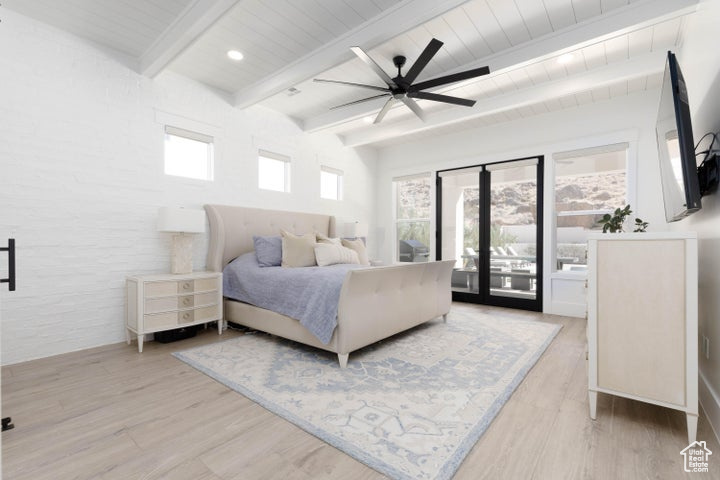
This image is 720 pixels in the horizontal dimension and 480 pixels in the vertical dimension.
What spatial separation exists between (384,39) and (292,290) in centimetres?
227

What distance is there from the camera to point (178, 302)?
3.20 m

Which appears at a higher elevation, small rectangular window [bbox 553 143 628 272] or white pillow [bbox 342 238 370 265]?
small rectangular window [bbox 553 143 628 272]

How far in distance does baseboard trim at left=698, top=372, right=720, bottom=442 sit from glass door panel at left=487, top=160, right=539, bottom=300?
2.83m

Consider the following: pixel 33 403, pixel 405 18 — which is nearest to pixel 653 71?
pixel 405 18

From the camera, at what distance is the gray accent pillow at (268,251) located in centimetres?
376

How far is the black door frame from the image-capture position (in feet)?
15.6

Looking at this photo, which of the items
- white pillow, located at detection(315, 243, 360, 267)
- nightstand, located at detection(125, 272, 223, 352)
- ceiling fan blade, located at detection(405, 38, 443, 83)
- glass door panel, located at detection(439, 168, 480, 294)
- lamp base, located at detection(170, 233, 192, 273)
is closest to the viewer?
ceiling fan blade, located at detection(405, 38, 443, 83)

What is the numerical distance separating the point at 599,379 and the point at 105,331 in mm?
3988

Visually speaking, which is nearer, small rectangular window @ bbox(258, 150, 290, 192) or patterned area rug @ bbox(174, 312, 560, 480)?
patterned area rug @ bbox(174, 312, 560, 480)

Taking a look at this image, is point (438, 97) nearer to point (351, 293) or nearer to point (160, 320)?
point (351, 293)

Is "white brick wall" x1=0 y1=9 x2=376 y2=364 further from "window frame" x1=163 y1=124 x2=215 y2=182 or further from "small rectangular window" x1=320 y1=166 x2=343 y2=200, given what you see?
"small rectangular window" x1=320 y1=166 x2=343 y2=200

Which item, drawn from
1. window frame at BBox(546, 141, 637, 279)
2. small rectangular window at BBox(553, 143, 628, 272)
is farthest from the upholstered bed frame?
small rectangular window at BBox(553, 143, 628, 272)

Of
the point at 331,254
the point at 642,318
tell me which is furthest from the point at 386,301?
the point at 642,318

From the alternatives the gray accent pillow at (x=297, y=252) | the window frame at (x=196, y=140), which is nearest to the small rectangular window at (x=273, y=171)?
the window frame at (x=196, y=140)
